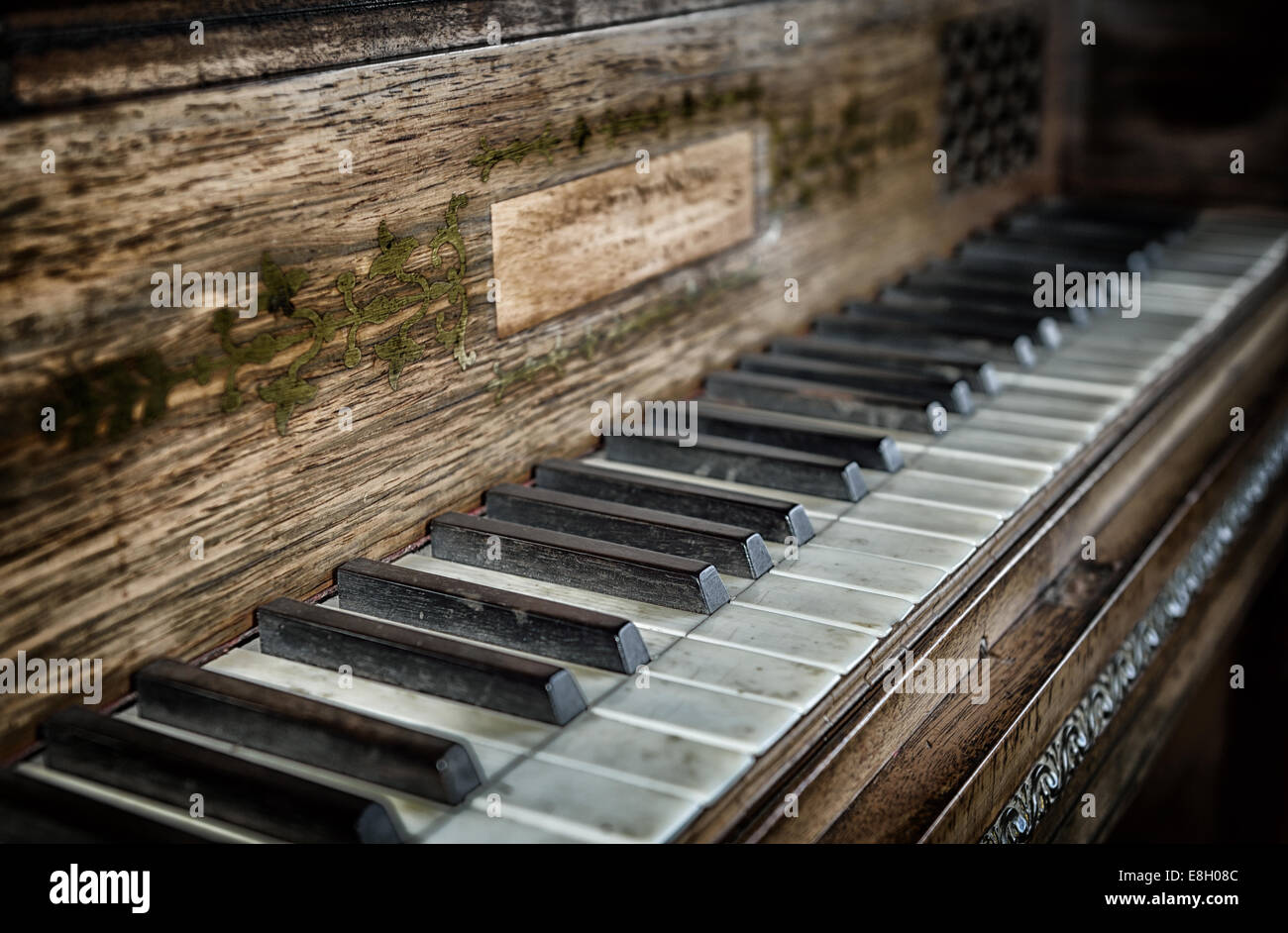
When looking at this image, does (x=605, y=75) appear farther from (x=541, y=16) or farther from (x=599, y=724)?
(x=599, y=724)

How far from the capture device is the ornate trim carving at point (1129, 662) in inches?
58.4

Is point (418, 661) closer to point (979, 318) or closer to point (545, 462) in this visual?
point (545, 462)

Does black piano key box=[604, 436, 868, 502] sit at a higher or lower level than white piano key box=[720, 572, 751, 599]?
higher

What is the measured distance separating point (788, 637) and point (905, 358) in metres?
1.00

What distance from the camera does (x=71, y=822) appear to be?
40.5 inches

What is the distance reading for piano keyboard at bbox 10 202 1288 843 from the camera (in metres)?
1.07

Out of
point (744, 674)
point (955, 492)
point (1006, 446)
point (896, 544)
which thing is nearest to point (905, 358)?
point (1006, 446)

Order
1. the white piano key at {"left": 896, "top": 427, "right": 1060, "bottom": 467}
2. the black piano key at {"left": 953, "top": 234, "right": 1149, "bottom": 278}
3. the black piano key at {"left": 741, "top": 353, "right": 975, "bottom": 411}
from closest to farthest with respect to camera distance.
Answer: the white piano key at {"left": 896, "top": 427, "right": 1060, "bottom": 467}, the black piano key at {"left": 741, "top": 353, "right": 975, "bottom": 411}, the black piano key at {"left": 953, "top": 234, "right": 1149, "bottom": 278}

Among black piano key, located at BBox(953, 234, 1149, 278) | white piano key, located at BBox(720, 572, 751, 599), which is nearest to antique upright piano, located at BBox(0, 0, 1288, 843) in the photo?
white piano key, located at BBox(720, 572, 751, 599)

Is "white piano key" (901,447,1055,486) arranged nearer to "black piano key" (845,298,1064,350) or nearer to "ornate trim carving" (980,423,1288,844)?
"ornate trim carving" (980,423,1288,844)

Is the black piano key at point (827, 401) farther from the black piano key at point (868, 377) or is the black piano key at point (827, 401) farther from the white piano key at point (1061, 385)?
the white piano key at point (1061, 385)

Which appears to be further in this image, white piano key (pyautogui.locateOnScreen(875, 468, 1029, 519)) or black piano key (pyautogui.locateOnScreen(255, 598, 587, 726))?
white piano key (pyautogui.locateOnScreen(875, 468, 1029, 519))

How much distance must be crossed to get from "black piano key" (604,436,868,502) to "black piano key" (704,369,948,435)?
0.18 m

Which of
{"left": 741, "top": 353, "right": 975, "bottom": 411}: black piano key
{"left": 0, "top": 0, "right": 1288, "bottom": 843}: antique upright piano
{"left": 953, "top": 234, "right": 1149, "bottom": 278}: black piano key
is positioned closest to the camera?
{"left": 0, "top": 0, "right": 1288, "bottom": 843}: antique upright piano
